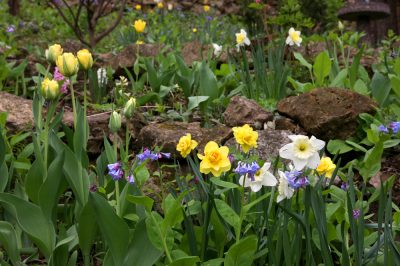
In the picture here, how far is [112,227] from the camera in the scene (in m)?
1.50

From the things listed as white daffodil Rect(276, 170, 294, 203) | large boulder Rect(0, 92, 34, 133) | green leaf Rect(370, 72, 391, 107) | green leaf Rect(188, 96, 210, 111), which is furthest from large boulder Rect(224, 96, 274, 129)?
white daffodil Rect(276, 170, 294, 203)

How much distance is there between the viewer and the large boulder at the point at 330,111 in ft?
8.51

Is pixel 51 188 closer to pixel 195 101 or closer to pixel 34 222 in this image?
pixel 34 222

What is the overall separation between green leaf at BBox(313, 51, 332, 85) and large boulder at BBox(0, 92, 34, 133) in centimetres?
159

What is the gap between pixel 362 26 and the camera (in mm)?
6855

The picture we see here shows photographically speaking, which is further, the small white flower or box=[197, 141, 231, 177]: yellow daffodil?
the small white flower

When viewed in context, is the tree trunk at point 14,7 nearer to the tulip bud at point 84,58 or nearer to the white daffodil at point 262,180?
the tulip bud at point 84,58

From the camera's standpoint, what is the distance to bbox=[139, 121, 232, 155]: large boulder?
2.42m

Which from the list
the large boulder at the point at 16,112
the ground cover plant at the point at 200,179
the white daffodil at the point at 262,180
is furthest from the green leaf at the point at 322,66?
the white daffodil at the point at 262,180

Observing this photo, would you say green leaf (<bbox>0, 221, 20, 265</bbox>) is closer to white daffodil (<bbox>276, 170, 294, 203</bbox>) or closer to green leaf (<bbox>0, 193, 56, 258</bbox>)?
green leaf (<bbox>0, 193, 56, 258</bbox>)

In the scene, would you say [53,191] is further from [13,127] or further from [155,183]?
[13,127]

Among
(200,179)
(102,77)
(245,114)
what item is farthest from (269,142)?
(102,77)

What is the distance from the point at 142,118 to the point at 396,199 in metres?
1.28

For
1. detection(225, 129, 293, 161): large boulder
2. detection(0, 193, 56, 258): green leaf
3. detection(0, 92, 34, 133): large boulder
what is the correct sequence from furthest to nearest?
detection(0, 92, 34, 133): large boulder < detection(225, 129, 293, 161): large boulder < detection(0, 193, 56, 258): green leaf
